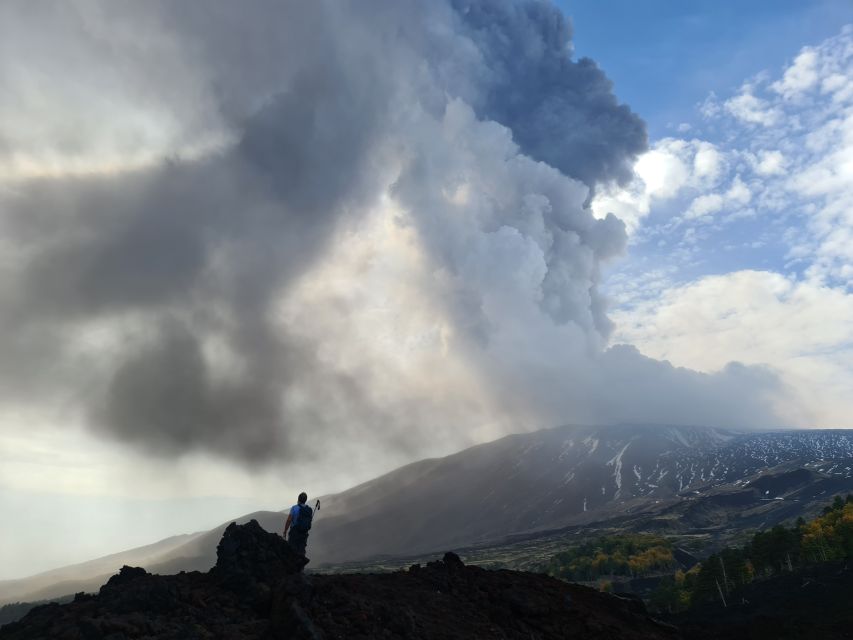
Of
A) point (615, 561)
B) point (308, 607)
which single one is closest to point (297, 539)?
point (308, 607)

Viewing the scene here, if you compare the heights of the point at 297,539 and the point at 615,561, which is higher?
the point at 297,539

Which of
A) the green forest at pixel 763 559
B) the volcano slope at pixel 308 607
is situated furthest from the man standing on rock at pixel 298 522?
the green forest at pixel 763 559

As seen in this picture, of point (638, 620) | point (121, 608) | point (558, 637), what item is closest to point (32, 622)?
point (121, 608)

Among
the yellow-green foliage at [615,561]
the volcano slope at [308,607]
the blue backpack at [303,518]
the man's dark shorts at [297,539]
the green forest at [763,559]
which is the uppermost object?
the blue backpack at [303,518]

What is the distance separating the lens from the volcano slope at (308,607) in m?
14.5

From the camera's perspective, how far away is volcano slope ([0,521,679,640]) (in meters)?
14.5

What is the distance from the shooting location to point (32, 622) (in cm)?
1616

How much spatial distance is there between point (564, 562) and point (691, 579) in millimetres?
68710

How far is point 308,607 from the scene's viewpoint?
15.5 metres

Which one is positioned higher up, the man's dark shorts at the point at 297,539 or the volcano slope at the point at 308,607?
the man's dark shorts at the point at 297,539

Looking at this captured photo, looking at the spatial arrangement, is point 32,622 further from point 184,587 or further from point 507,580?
point 507,580

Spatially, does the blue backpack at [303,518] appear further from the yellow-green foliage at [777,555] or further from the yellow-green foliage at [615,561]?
the yellow-green foliage at [615,561]

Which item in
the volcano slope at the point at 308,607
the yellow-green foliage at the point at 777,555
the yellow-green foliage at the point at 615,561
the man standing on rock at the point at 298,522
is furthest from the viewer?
the yellow-green foliage at the point at 615,561

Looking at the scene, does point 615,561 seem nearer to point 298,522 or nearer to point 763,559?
point 763,559
